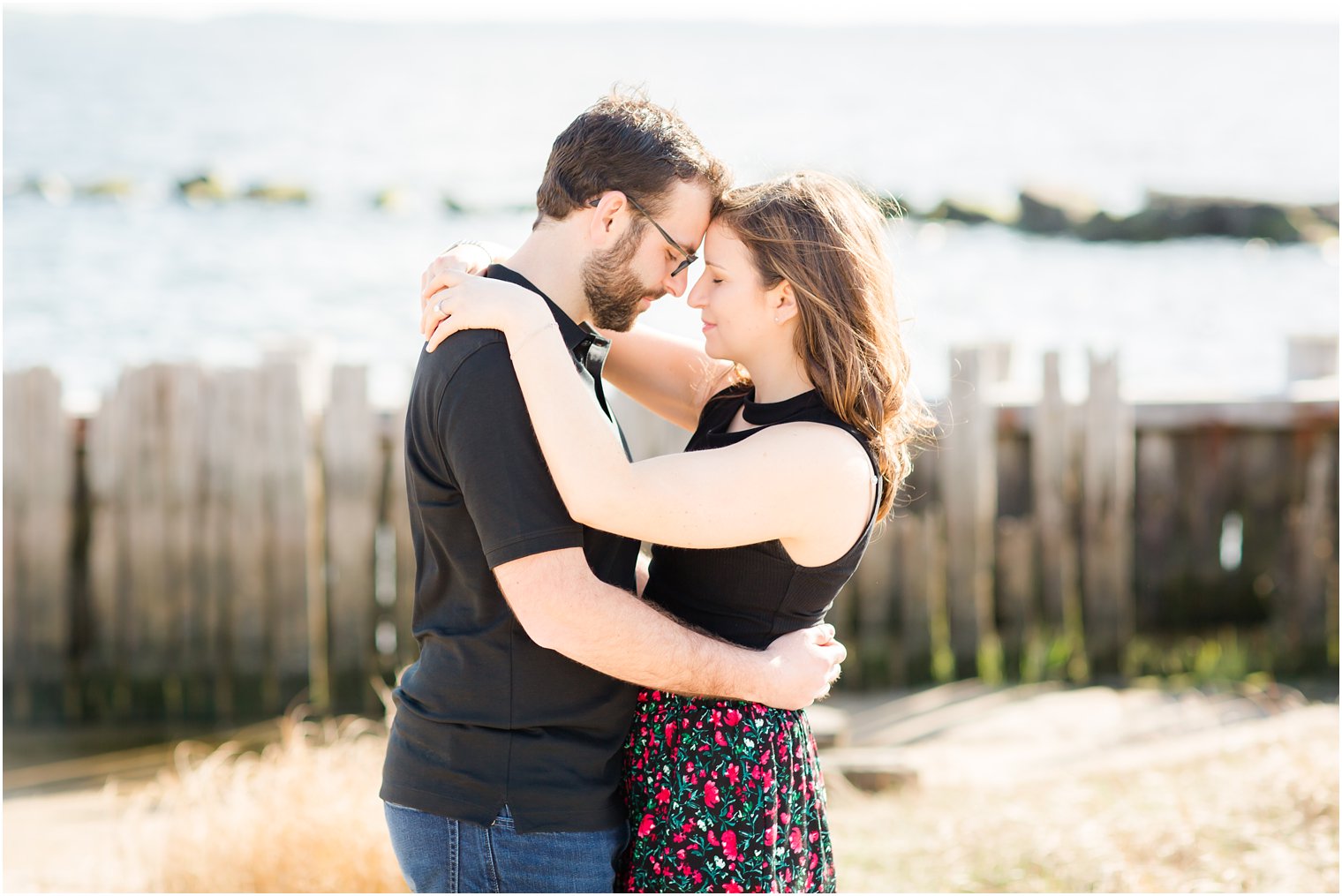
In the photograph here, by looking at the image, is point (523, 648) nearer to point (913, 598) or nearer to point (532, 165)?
point (913, 598)

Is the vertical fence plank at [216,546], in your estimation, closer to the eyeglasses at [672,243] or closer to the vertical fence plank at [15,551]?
the vertical fence plank at [15,551]

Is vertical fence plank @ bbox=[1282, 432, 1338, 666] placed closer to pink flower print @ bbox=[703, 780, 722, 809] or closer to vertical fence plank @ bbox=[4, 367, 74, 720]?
Answer: pink flower print @ bbox=[703, 780, 722, 809]

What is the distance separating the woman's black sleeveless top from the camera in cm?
252

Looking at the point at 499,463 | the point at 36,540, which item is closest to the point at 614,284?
the point at 499,463

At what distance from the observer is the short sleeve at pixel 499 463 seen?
2270mm

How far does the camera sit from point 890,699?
6105 millimetres

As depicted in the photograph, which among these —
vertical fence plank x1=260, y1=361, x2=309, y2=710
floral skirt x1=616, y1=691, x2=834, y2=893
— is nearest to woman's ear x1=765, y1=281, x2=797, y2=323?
floral skirt x1=616, y1=691, x2=834, y2=893

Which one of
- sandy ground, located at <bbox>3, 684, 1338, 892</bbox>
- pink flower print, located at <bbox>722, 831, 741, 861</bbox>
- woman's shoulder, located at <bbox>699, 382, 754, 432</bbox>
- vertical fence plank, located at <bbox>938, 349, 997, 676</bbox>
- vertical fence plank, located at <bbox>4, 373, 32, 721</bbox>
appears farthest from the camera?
vertical fence plank, located at <bbox>938, 349, 997, 676</bbox>

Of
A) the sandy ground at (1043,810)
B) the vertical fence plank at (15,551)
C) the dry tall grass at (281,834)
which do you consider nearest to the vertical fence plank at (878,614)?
the sandy ground at (1043,810)

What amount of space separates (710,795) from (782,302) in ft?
3.27

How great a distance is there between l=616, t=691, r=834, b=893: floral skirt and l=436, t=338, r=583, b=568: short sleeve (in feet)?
1.58

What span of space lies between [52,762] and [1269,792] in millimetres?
4940

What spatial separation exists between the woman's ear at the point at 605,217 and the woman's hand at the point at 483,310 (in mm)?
238

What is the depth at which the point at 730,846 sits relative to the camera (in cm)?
242
